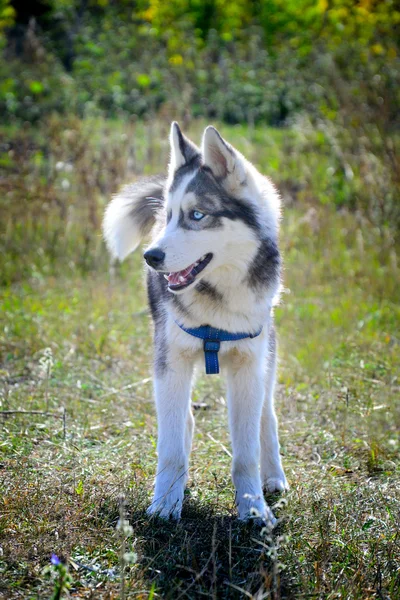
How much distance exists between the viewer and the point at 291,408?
462cm

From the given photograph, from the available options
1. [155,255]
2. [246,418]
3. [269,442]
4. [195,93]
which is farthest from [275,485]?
[195,93]

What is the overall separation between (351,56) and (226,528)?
10345 millimetres

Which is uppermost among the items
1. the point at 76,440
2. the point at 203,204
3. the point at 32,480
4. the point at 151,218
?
the point at 203,204

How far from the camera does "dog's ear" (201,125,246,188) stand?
3.15m

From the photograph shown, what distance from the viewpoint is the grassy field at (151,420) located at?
261 centimetres

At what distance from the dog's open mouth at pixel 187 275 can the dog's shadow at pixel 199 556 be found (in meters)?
1.01

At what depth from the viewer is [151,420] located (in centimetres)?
436

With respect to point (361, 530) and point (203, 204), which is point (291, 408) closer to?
point (361, 530)

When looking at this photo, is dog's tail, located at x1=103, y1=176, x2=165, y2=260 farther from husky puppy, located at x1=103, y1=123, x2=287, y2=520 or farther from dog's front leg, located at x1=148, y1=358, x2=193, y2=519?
dog's front leg, located at x1=148, y1=358, x2=193, y2=519

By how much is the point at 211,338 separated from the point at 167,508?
786 mm

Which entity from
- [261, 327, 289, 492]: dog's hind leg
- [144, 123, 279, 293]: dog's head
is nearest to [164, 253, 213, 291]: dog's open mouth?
[144, 123, 279, 293]: dog's head

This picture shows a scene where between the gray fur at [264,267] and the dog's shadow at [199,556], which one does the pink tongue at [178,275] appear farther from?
the dog's shadow at [199,556]

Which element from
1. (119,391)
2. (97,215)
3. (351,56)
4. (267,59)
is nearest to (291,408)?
(119,391)

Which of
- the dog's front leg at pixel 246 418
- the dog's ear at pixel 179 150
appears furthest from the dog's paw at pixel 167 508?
the dog's ear at pixel 179 150
